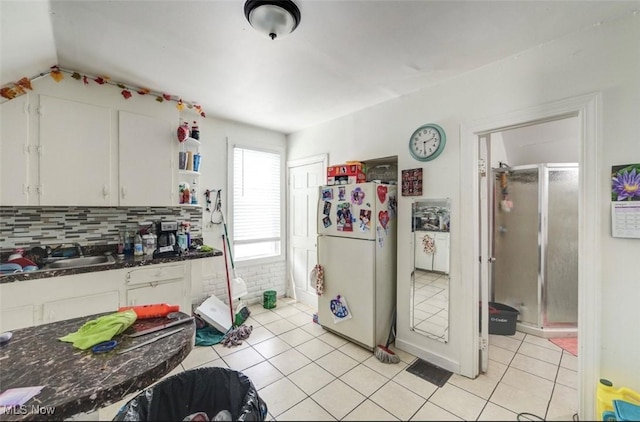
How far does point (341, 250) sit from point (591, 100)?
2.02 metres

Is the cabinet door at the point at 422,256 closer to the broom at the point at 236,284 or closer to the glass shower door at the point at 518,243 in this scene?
the glass shower door at the point at 518,243

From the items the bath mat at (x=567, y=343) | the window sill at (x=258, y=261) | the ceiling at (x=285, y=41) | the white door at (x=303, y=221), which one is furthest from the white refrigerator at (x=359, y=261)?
the bath mat at (x=567, y=343)

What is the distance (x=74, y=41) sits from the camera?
5.30ft

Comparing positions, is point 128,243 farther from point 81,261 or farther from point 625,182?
point 625,182

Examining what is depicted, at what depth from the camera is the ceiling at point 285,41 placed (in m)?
1.32

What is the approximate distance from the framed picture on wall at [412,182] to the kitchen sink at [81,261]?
2579 mm

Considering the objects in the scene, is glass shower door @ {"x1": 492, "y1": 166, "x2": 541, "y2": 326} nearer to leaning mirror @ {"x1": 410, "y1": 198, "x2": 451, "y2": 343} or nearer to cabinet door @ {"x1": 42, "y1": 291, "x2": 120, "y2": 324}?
leaning mirror @ {"x1": 410, "y1": 198, "x2": 451, "y2": 343}

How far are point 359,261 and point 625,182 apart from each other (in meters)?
1.75

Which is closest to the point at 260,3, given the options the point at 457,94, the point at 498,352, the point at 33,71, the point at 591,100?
the point at 457,94

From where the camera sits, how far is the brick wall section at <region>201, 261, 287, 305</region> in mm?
3018

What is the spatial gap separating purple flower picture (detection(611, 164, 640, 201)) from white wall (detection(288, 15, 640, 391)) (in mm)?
30

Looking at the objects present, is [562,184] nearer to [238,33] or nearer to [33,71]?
[238,33]

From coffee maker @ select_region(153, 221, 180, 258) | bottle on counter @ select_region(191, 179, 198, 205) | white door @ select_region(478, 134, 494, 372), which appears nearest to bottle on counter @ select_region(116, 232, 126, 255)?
coffee maker @ select_region(153, 221, 180, 258)

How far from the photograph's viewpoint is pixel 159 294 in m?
2.18
